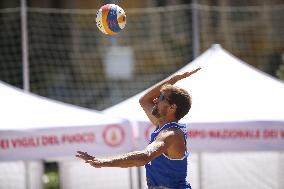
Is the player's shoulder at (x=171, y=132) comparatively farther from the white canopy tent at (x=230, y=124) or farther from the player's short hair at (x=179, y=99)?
the white canopy tent at (x=230, y=124)

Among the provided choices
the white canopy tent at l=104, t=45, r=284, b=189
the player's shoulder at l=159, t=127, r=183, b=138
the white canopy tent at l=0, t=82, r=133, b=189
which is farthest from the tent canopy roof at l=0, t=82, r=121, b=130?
the player's shoulder at l=159, t=127, r=183, b=138

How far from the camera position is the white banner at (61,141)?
25.7 feet

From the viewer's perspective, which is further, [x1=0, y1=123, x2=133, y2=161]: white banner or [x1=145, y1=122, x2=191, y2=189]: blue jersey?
[x1=0, y1=123, x2=133, y2=161]: white banner

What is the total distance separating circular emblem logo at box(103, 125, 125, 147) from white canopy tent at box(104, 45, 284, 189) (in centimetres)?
18

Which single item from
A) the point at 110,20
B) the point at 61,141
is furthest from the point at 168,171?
the point at 61,141

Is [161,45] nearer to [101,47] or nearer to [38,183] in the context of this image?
[101,47]

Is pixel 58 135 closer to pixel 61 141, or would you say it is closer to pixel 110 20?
pixel 61 141

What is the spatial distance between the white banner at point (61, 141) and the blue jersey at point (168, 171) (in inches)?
109

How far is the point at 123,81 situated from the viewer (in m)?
14.8

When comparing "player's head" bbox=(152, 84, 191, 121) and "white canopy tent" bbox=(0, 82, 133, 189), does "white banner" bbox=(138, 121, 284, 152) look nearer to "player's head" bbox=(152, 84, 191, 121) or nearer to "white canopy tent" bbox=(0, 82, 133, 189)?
"white canopy tent" bbox=(0, 82, 133, 189)

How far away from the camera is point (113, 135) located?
7.85 metres

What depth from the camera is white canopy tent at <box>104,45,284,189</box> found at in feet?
25.6

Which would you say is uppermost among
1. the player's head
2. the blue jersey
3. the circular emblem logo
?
the player's head

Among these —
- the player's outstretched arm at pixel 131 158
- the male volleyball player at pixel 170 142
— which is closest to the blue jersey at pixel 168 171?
the male volleyball player at pixel 170 142
